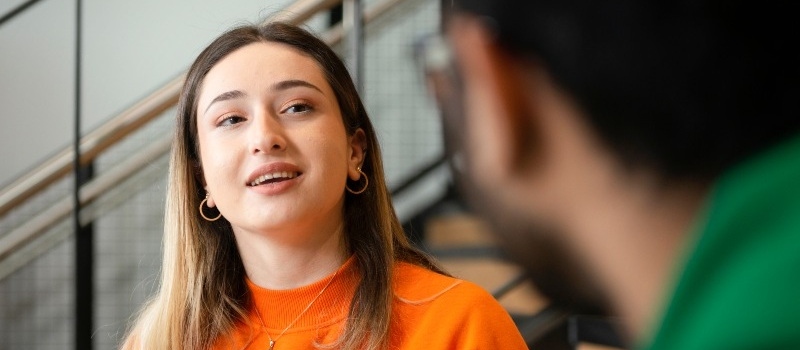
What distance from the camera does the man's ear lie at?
14 cm

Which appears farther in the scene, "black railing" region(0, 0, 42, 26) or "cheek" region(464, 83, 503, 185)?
"black railing" region(0, 0, 42, 26)

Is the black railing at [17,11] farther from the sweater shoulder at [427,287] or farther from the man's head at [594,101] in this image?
the man's head at [594,101]

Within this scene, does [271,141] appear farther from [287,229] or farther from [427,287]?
[427,287]

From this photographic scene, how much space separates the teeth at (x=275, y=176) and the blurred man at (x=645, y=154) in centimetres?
72

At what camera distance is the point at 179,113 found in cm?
97

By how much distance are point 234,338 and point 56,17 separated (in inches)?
62.5

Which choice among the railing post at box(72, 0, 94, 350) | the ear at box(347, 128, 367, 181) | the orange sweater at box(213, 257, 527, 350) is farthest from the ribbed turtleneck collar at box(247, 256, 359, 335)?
the railing post at box(72, 0, 94, 350)

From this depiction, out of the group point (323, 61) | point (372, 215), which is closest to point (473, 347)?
point (372, 215)

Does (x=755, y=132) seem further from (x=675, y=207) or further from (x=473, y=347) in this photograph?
(x=473, y=347)

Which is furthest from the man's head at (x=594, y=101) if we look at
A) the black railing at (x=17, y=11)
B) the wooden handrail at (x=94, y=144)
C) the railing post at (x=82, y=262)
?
the black railing at (x=17, y=11)

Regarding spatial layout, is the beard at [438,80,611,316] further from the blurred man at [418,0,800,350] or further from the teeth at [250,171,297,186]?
the teeth at [250,171,297,186]

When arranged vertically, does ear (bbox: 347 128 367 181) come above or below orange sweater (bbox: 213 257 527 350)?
above

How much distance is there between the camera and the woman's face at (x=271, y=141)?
0.86 metres

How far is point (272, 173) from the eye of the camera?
855mm
